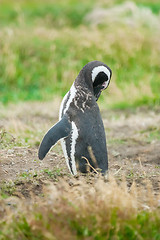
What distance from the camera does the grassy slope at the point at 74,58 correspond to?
9.00m

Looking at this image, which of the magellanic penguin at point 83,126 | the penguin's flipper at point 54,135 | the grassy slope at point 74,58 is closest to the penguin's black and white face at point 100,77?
the magellanic penguin at point 83,126

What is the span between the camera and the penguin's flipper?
3.63 m

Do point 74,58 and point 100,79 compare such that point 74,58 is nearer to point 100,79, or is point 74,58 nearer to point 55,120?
point 55,120

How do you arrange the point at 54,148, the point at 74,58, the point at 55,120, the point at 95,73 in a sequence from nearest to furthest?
1. the point at 95,73
2. the point at 54,148
3. the point at 55,120
4. the point at 74,58

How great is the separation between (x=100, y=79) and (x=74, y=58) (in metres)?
6.77

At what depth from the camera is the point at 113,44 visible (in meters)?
10.8

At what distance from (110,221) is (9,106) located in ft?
17.8

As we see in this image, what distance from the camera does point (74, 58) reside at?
10664mm

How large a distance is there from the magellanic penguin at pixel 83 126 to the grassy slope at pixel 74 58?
4.12m

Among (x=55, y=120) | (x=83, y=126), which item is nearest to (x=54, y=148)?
(x=83, y=126)

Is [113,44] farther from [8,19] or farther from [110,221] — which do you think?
[110,221]

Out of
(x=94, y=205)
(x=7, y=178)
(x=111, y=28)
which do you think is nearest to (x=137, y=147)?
(x=7, y=178)

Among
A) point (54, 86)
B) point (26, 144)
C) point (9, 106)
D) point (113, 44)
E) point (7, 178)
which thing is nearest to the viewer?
point (7, 178)

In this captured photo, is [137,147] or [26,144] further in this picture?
[137,147]
